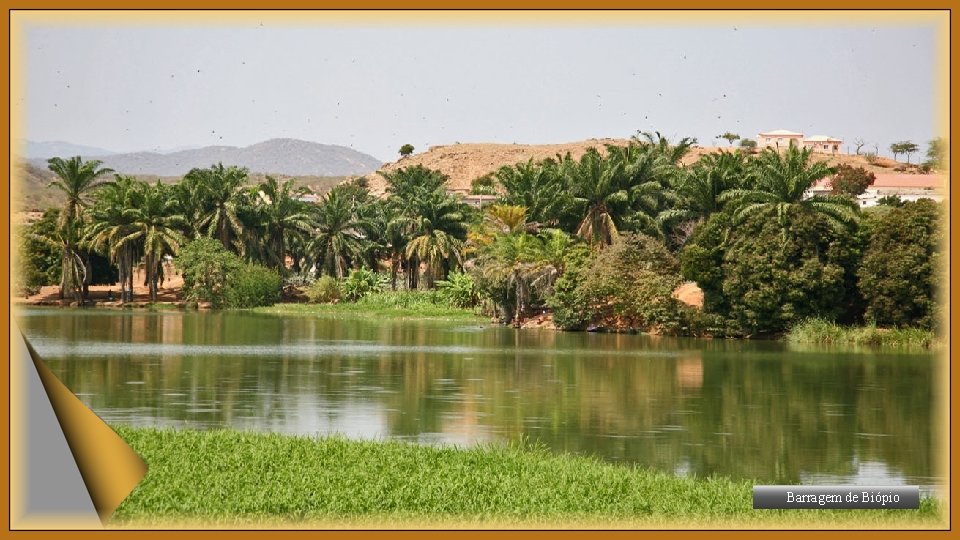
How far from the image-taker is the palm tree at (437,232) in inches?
2749

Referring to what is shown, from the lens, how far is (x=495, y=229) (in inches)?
2340

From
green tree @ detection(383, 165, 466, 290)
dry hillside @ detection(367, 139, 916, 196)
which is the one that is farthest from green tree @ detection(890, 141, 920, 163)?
green tree @ detection(383, 165, 466, 290)

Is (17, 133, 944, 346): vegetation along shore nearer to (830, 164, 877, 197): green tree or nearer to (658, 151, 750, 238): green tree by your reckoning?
(658, 151, 750, 238): green tree

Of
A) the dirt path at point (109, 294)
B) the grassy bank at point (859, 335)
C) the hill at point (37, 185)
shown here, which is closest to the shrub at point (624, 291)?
the grassy bank at point (859, 335)

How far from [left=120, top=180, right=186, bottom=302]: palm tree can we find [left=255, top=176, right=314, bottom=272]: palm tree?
5.01 metres

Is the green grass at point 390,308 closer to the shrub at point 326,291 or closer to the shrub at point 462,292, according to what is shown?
the shrub at point 462,292

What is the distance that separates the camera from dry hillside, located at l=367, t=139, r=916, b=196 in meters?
134

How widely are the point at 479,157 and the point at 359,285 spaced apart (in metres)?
72.1

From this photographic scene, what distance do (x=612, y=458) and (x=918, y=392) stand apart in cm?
1346

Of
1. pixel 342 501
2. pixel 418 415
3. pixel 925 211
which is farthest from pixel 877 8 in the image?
pixel 925 211

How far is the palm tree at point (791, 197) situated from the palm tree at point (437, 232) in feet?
76.0

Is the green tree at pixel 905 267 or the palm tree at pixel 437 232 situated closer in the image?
the green tree at pixel 905 267

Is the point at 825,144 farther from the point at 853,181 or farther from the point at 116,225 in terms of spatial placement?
the point at 116,225

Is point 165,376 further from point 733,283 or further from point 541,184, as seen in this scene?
point 541,184
